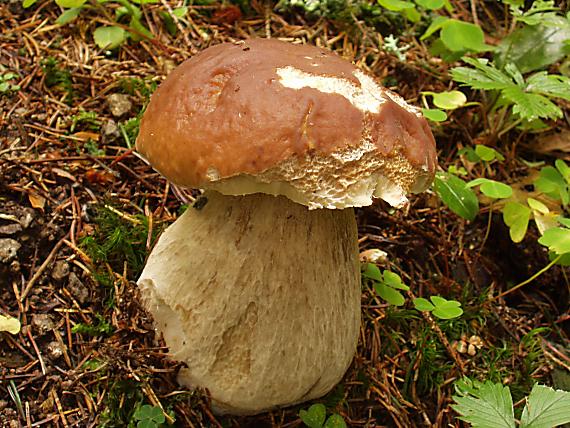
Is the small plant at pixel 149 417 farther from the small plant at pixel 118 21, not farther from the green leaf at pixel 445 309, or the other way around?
the small plant at pixel 118 21

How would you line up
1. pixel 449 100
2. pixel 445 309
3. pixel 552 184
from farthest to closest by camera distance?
1. pixel 449 100
2. pixel 552 184
3. pixel 445 309

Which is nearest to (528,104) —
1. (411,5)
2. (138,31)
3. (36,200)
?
(411,5)

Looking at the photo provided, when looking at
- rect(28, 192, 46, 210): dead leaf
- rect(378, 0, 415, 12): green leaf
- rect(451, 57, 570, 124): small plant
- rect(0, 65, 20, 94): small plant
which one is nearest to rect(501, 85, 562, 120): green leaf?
rect(451, 57, 570, 124): small plant

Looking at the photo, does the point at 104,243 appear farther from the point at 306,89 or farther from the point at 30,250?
the point at 306,89

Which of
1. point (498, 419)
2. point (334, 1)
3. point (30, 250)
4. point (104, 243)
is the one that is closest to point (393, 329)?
point (498, 419)

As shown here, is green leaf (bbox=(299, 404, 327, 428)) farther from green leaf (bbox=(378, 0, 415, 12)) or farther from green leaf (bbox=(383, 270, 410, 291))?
green leaf (bbox=(378, 0, 415, 12))

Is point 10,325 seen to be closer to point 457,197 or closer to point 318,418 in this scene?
point 318,418
